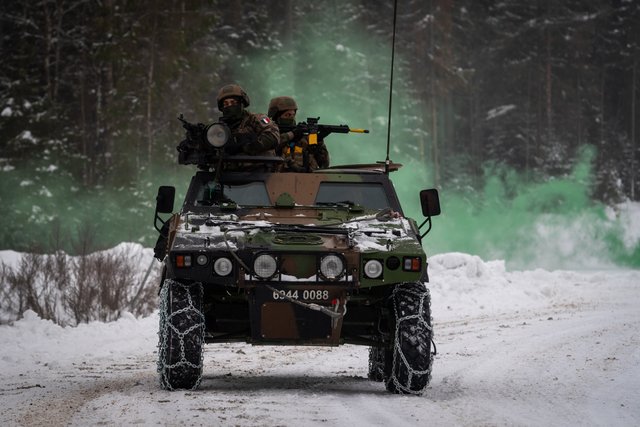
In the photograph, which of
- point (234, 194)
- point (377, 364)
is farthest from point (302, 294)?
point (234, 194)

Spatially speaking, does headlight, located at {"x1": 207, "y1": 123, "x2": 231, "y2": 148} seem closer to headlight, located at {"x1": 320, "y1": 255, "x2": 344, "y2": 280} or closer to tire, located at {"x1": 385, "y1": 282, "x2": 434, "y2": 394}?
headlight, located at {"x1": 320, "y1": 255, "x2": 344, "y2": 280}

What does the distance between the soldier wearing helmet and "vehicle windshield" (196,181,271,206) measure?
0.38 meters

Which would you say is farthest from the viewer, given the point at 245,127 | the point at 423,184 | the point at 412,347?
the point at 423,184

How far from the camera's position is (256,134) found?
11.5 meters

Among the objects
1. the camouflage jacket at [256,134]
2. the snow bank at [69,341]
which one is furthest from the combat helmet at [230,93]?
the snow bank at [69,341]

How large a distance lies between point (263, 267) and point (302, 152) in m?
4.00

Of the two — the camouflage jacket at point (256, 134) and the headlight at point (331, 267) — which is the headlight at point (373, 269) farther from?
Result: the camouflage jacket at point (256, 134)

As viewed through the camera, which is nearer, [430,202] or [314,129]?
[430,202]

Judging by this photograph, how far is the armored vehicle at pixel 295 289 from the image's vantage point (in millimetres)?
9250

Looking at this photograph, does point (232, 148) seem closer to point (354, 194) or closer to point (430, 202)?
point (354, 194)

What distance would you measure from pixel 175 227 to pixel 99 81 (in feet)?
105

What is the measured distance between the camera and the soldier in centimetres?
1288

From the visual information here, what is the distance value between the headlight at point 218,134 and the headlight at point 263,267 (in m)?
1.71

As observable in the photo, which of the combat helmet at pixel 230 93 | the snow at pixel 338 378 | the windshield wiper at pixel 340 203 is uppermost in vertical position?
the combat helmet at pixel 230 93
